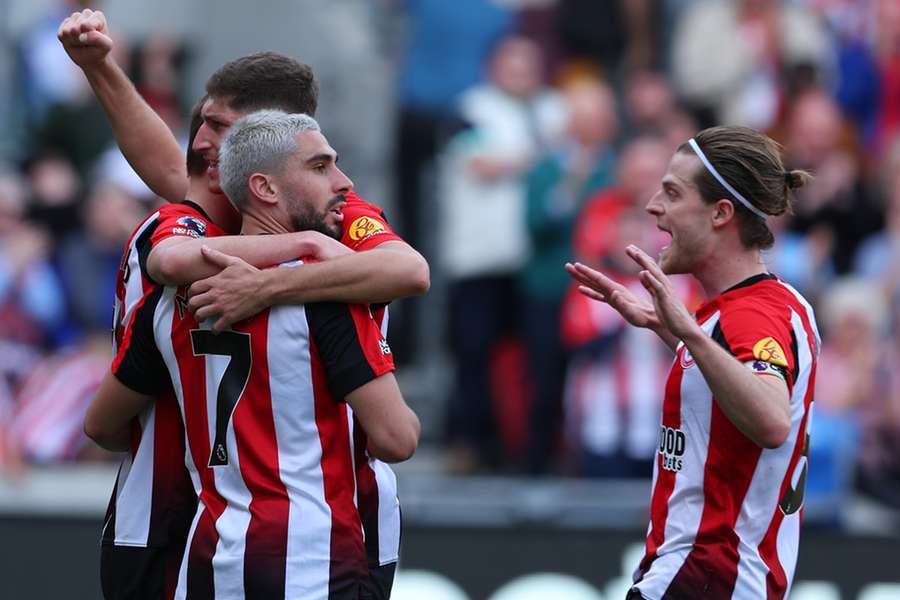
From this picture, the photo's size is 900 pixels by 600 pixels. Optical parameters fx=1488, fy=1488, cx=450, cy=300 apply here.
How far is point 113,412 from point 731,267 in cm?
188

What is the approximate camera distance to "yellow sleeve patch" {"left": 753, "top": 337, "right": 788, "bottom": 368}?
418cm

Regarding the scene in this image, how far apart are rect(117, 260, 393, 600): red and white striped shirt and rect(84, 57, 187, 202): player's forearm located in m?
0.95

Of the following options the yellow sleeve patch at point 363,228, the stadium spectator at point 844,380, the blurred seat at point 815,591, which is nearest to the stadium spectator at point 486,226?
the stadium spectator at point 844,380

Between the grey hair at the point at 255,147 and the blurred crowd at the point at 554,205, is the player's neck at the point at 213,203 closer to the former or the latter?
the grey hair at the point at 255,147

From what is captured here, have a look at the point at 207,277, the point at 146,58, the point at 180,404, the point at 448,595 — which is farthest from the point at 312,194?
the point at 146,58

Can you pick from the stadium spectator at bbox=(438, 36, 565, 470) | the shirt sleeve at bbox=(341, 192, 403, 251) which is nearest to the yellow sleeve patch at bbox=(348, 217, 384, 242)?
the shirt sleeve at bbox=(341, 192, 403, 251)

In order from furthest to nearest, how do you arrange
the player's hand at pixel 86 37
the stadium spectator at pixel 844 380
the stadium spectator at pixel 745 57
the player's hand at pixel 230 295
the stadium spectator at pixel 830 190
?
1. the stadium spectator at pixel 745 57
2. the stadium spectator at pixel 830 190
3. the stadium spectator at pixel 844 380
4. the player's hand at pixel 86 37
5. the player's hand at pixel 230 295

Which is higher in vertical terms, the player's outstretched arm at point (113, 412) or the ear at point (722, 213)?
the ear at point (722, 213)

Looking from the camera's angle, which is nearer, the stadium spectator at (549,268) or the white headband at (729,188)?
the white headband at (729,188)

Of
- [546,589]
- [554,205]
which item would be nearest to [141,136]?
[546,589]

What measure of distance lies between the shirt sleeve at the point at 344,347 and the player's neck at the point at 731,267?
1069 millimetres

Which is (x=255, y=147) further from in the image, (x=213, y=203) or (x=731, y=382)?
(x=731, y=382)

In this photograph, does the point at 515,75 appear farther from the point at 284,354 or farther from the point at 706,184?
the point at 284,354

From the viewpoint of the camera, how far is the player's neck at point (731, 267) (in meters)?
4.46
